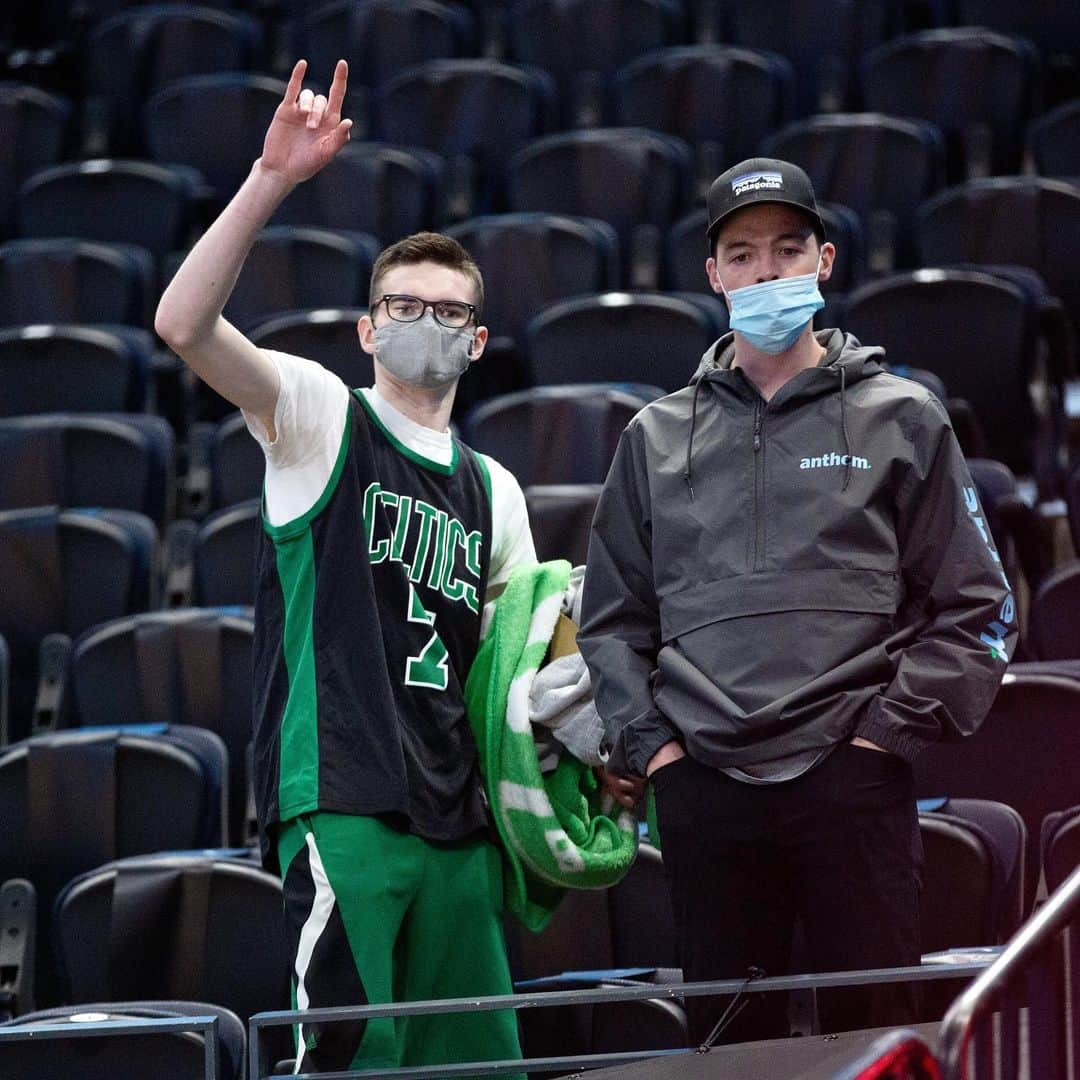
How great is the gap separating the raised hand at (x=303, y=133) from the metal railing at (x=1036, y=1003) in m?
1.35

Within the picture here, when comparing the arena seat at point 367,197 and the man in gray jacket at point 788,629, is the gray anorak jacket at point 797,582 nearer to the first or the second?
the man in gray jacket at point 788,629

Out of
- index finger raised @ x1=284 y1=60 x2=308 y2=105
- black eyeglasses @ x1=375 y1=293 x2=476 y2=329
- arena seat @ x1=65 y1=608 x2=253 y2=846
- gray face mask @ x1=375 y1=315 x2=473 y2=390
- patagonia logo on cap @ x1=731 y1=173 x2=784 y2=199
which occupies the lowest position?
arena seat @ x1=65 y1=608 x2=253 y2=846

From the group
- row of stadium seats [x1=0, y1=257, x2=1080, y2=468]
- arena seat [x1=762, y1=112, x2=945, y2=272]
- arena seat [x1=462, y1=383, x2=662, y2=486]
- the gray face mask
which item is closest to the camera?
the gray face mask

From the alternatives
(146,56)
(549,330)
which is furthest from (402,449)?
(146,56)

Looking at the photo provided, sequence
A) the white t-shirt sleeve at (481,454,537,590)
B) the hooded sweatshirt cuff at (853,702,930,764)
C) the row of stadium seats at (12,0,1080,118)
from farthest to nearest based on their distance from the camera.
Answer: the row of stadium seats at (12,0,1080,118), the white t-shirt sleeve at (481,454,537,590), the hooded sweatshirt cuff at (853,702,930,764)

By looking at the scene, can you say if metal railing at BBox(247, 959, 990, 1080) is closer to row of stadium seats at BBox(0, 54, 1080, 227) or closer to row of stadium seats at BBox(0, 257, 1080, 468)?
row of stadium seats at BBox(0, 257, 1080, 468)

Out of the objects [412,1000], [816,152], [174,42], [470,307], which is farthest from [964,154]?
[412,1000]

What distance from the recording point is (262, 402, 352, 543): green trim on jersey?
2.65 m

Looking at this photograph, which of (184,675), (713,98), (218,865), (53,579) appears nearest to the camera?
(218,865)

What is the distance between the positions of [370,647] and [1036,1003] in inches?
43.6

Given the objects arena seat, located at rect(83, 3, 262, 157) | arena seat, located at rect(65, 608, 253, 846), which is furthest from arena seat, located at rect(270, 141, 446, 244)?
arena seat, located at rect(65, 608, 253, 846)

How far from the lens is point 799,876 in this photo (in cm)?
242

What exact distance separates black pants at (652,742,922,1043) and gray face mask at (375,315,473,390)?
0.70 metres

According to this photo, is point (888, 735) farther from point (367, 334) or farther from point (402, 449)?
point (367, 334)
